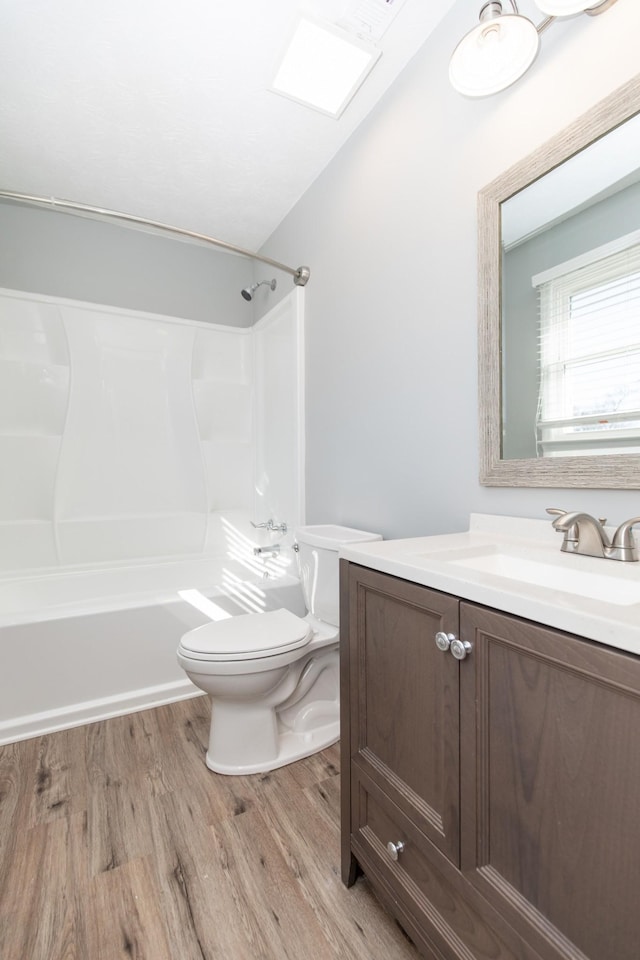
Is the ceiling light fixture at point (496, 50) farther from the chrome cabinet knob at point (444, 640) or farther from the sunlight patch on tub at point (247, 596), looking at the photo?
the sunlight patch on tub at point (247, 596)

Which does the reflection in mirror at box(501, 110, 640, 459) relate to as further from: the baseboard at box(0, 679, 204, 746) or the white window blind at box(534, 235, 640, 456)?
the baseboard at box(0, 679, 204, 746)

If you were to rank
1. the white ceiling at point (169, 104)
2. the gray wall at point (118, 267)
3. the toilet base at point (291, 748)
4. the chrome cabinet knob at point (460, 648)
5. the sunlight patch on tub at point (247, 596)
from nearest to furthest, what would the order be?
the chrome cabinet knob at point (460, 648)
the white ceiling at point (169, 104)
the toilet base at point (291, 748)
the sunlight patch on tub at point (247, 596)
the gray wall at point (118, 267)

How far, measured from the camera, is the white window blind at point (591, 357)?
981 millimetres

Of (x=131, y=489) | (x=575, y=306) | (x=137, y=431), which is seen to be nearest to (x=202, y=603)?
(x=131, y=489)

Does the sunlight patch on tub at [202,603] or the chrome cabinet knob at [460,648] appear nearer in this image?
the chrome cabinet knob at [460,648]

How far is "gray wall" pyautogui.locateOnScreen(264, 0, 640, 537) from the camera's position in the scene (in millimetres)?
1099

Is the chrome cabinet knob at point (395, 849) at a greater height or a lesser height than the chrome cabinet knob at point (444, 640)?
lesser

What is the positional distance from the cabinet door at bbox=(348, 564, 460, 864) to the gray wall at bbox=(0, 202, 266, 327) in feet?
8.07

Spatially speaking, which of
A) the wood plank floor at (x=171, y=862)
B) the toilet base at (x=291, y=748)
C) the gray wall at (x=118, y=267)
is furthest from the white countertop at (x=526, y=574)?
the gray wall at (x=118, y=267)

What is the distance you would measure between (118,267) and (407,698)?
284cm

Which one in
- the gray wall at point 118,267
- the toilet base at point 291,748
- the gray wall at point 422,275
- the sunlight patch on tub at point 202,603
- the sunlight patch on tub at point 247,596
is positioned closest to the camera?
the gray wall at point 422,275

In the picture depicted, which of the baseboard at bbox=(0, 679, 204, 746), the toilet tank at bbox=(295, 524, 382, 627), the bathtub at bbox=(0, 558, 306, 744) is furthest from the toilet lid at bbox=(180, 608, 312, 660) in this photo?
the baseboard at bbox=(0, 679, 204, 746)

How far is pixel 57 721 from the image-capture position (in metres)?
1.84

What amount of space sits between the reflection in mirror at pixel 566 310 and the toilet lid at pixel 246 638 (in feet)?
2.76
